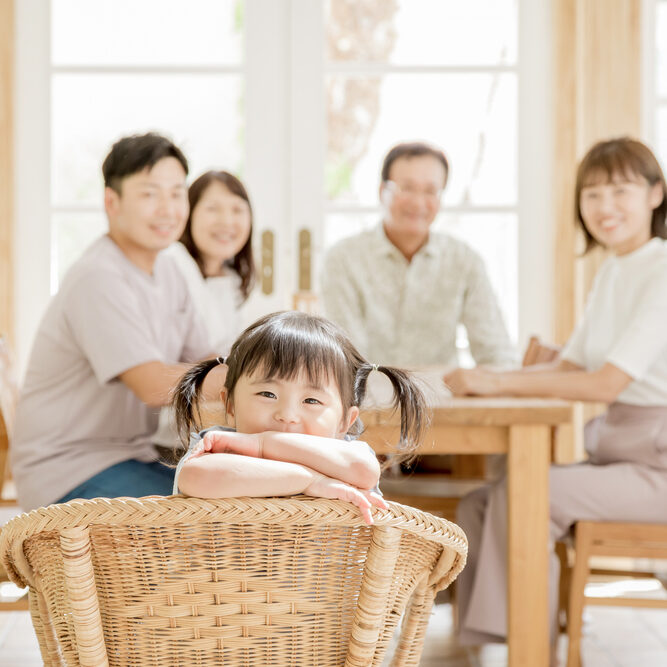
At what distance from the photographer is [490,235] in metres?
3.45

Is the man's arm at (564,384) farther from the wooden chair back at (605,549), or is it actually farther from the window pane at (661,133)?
the window pane at (661,133)

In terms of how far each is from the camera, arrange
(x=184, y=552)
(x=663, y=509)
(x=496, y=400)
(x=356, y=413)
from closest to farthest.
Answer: (x=184, y=552)
(x=356, y=413)
(x=496, y=400)
(x=663, y=509)

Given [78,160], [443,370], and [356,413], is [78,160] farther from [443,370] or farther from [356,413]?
[356,413]

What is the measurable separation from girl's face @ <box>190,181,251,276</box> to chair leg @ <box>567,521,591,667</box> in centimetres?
131

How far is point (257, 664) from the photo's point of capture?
989 millimetres

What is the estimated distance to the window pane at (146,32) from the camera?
340cm

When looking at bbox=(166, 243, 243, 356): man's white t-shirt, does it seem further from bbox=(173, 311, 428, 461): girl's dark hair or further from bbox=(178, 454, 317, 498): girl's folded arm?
bbox=(178, 454, 317, 498): girl's folded arm

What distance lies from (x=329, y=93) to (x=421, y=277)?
884 mm

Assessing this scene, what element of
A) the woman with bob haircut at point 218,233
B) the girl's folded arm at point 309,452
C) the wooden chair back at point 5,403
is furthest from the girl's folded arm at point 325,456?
the woman with bob haircut at point 218,233

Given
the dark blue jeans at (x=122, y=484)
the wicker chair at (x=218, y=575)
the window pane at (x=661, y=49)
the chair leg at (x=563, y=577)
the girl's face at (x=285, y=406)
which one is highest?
the window pane at (x=661, y=49)

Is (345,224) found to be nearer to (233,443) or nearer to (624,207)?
(624,207)

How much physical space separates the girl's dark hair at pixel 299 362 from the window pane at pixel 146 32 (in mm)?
2309

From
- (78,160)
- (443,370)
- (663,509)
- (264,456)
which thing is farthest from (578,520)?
(78,160)

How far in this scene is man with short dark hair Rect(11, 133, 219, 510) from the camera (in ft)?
5.96
